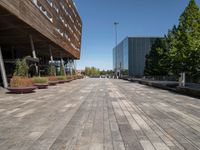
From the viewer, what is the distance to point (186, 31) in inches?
938

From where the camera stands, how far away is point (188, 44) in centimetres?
2130

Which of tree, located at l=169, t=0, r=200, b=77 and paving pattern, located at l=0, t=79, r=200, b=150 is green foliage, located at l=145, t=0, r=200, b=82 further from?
paving pattern, located at l=0, t=79, r=200, b=150

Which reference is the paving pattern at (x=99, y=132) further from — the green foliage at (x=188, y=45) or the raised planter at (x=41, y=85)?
the raised planter at (x=41, y=85)

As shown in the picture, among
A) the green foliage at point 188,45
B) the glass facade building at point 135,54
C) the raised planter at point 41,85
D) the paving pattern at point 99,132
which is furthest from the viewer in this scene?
the glass facade building at point 135,54

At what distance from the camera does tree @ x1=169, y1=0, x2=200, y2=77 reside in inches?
808

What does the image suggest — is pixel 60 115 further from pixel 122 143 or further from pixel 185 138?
pixel 185 138

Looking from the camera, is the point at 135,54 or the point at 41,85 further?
the point at 135,54

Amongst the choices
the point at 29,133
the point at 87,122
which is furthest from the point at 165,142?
the point at 29,133

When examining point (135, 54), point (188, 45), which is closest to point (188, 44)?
point (188, 45)

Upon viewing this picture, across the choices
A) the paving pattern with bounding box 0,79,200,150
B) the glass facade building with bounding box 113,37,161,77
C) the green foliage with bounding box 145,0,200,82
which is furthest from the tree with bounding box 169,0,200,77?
the glass facade building with bounding box 113,37,161,77

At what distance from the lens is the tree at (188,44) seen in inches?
808

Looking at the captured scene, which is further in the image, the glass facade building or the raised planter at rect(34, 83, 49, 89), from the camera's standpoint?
the glass facade building

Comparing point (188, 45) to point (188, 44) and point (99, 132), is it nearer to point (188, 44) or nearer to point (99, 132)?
point (188, 44)

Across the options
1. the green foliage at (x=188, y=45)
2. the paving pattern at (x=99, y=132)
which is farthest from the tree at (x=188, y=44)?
the paving pattern at (x=99, y=132)
